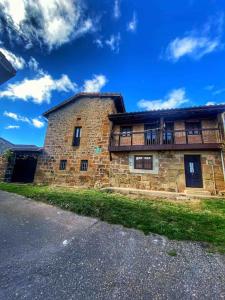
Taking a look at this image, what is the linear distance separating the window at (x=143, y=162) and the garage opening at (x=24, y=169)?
8918mm

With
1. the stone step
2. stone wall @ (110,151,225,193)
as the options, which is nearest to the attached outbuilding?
stone wall @ (110,151,225,193)

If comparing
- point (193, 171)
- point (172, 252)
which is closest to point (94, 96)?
point (193, 171)

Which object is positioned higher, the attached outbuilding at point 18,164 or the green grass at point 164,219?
the attached outbuilding at point 18,164

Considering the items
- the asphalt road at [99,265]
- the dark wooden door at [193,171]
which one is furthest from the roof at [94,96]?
the asphalt road at [99,265]

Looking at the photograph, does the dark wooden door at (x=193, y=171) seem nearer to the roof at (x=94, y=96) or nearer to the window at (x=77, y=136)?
the roof at (x=94, y=96)

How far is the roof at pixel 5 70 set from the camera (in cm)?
361

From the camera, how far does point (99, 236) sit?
3.95 meters

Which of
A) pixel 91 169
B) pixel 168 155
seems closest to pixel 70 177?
pixel 91 169

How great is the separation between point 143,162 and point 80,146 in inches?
207

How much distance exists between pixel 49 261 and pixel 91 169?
8821mm

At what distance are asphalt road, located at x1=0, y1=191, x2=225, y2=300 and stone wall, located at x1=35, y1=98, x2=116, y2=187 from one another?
7.21 metres

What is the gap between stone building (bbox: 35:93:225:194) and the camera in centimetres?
968

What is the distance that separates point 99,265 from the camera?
2879 millimetres

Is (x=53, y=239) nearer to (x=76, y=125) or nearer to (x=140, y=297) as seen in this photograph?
(x=140, y=297)
